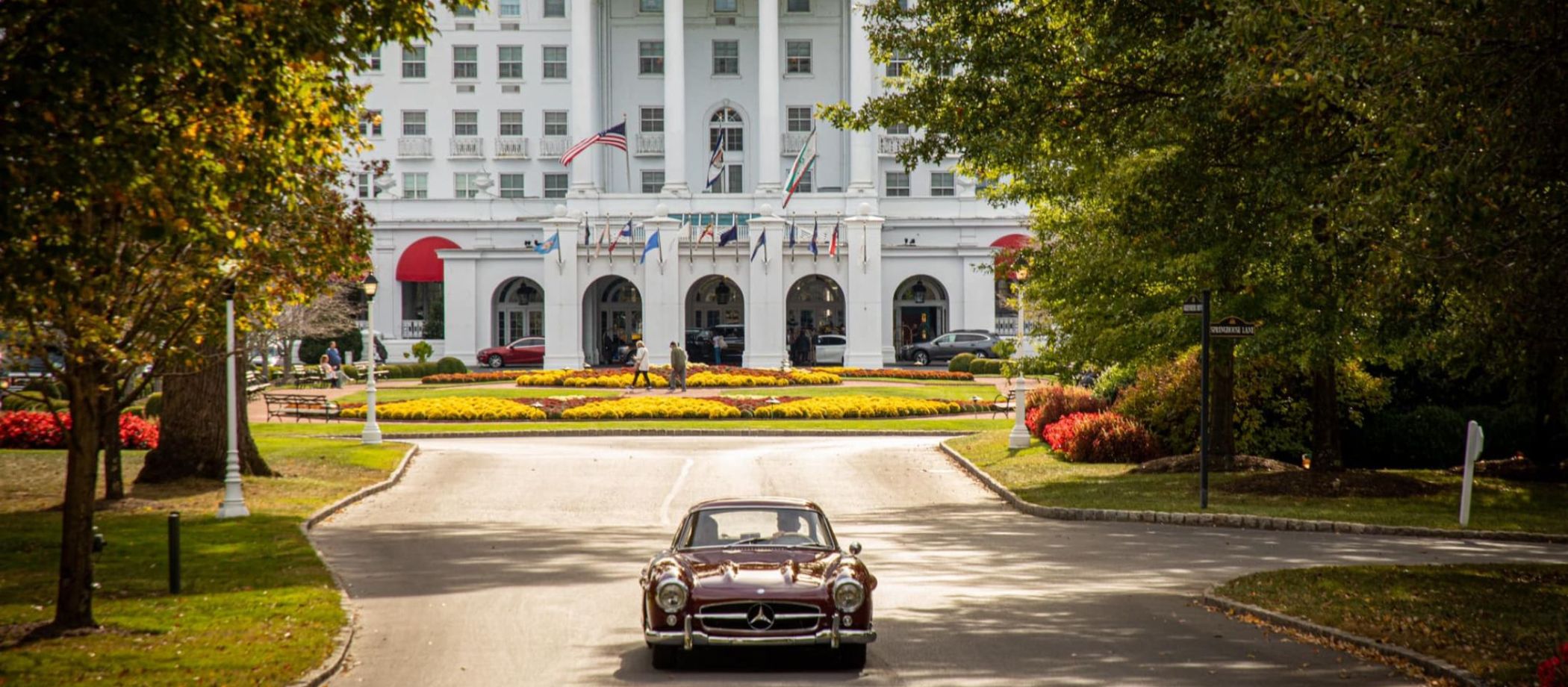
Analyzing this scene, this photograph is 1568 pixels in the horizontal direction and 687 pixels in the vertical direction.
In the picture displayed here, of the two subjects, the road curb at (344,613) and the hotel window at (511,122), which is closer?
the road curb at (344,613)

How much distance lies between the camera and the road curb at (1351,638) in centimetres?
1034

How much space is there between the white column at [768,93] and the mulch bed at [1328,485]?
47.7m

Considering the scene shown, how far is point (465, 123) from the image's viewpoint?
76.2m

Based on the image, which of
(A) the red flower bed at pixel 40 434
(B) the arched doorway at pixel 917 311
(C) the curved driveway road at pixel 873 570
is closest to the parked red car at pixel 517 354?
(B) the arched doorway at pixel 917 311

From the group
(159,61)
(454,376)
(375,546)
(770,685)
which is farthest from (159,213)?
(454,376)

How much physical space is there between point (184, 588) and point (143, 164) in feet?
18.3

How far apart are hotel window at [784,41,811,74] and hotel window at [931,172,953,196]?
8.70 m

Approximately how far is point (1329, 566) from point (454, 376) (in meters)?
42.5

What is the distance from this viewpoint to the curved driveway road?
35.3ft

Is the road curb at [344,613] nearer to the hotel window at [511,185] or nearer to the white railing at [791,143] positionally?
the white railing at [791,143]

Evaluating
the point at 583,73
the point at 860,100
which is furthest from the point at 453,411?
the point at 583,73

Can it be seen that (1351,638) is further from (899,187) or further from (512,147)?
(512,147)

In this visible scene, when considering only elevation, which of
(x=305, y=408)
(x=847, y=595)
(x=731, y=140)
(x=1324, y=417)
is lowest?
(x=305, y=408)

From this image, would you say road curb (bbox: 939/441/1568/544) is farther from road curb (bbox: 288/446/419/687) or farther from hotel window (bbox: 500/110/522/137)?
hotel window (bbox: 500/110/522/137)
